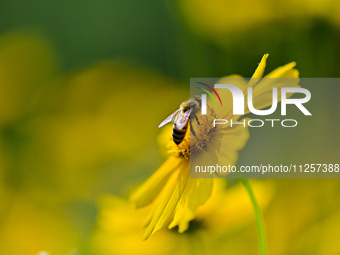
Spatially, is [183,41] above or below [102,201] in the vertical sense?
above

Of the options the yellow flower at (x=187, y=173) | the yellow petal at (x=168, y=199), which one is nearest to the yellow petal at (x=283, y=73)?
the yellow flower at (x=187, y=173)

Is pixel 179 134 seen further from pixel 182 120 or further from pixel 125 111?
pixel 125 111

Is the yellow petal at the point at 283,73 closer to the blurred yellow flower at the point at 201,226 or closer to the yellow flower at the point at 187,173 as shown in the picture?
the yellow flower at the point at 187,173

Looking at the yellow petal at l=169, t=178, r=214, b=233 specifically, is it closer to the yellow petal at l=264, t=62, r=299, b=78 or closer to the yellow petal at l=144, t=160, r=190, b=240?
the yellow petal at l=144, t=160, r=190, b=240

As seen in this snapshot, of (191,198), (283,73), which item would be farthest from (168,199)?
(283,73)

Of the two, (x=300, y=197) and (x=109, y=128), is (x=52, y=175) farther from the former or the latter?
(x=300, y=197)

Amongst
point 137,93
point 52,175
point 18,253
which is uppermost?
point 137,93

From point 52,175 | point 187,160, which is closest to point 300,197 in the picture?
point 187,160
